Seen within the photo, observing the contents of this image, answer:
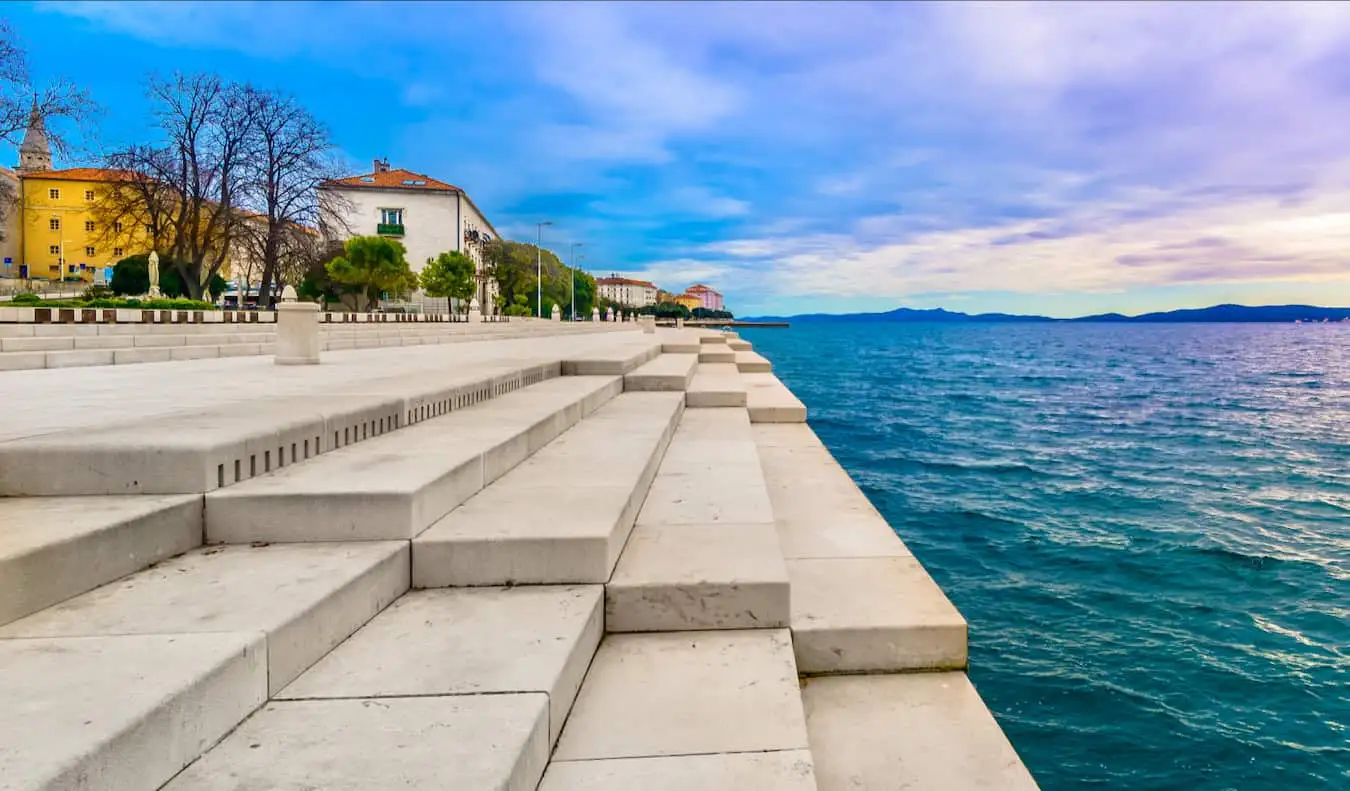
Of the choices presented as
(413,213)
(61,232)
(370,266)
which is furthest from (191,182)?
(61,232)

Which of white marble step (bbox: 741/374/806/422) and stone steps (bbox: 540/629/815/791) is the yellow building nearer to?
white marble step (bbox: 741/374/806/422)

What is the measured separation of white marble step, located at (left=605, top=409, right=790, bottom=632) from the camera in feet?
10.8

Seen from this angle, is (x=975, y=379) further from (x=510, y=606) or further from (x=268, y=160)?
(x=510, y=606)

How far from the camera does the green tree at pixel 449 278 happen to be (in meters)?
58.3

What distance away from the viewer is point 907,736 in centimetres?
→ 306

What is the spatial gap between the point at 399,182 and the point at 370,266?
75.0ft

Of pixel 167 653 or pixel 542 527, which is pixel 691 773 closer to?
pixel 542 527

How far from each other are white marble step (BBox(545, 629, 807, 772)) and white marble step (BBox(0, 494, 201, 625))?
5.59 ft

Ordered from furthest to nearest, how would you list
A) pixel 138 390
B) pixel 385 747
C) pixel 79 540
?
pixel 138 390 → pixel 79 540 → pixel 385 747

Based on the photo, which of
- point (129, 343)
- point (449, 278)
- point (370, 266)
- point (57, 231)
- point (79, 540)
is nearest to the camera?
point (79, 540)

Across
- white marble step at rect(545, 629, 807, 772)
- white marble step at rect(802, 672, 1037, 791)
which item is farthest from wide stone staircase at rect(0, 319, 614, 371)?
white marble step at rect(802, 672, 1037, 791)

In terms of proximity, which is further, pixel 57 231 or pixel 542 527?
pixel 57 231

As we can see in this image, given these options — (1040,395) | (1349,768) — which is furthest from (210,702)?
(1040,395)

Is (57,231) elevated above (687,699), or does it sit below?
above
